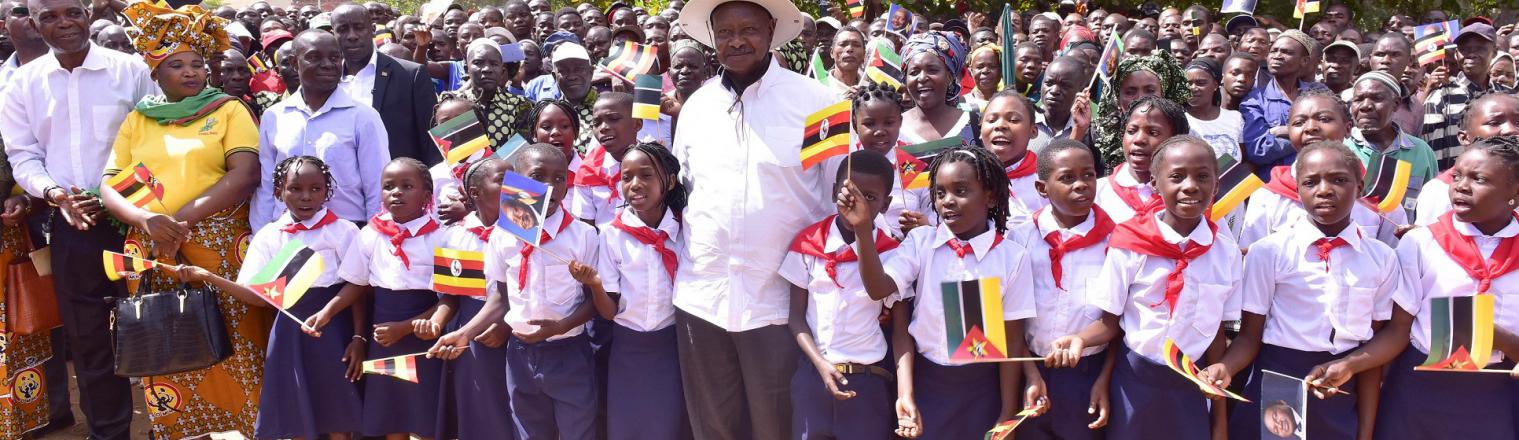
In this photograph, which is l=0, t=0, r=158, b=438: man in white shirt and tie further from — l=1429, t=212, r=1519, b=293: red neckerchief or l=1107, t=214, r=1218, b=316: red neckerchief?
l=1429, t=212, r=1519, b=293: red neckerchief

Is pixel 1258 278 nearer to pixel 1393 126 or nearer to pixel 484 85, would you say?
pixel 1393 126

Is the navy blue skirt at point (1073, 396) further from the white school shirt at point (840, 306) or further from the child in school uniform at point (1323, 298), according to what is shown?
the white school shirt at point (840, 306)

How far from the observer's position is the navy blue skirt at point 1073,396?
347 centimetres

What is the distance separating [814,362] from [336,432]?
2132mm

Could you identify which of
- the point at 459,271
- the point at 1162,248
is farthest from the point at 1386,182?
the point at 459,271

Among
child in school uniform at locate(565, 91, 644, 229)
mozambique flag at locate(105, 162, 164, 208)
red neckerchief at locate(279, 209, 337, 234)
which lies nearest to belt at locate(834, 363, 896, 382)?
child in school uniform at locate(565, 91, 644, 229)

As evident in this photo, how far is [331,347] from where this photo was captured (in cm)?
443

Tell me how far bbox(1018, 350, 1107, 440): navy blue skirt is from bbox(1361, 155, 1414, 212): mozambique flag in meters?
1.15

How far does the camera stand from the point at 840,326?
3.46 m

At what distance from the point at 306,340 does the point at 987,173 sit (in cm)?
268

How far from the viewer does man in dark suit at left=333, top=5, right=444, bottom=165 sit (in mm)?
5309

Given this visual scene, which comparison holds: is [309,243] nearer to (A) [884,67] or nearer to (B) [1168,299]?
(A) [884,67]

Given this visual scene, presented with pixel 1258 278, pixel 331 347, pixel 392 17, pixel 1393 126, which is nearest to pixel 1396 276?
pixel 1258 278

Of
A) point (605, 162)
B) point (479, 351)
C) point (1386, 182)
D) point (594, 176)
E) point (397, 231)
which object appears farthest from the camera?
point (605, 162)
